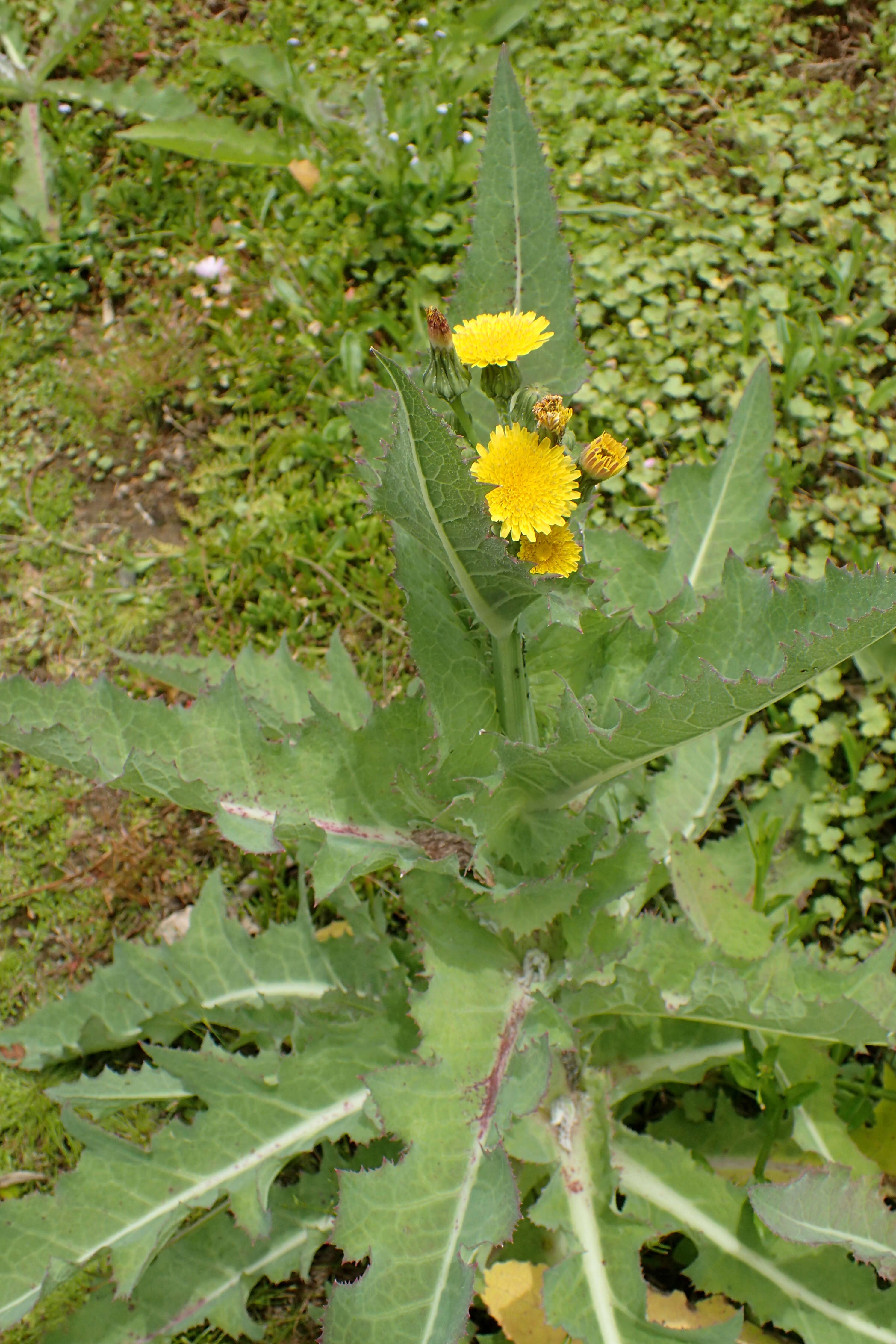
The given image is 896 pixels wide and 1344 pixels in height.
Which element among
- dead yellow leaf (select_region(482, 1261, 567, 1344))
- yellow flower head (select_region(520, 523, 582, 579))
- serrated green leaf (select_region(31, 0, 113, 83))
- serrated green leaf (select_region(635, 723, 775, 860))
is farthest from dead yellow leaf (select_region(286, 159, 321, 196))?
dead yellow leaf (select_region(482, 1261, 567, 1344))

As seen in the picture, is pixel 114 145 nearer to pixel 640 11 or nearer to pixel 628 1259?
pixel 640 11

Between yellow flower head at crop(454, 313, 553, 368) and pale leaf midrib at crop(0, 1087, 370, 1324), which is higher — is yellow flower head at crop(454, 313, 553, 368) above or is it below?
above

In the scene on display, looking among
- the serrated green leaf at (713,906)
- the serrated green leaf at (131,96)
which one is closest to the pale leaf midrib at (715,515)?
the serrated green leaf at (713,906)

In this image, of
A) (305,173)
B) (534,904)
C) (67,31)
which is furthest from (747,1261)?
(67,31)

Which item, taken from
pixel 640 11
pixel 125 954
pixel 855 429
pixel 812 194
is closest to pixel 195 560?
pixel 125 954

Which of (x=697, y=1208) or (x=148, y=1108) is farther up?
(x=697, y=1208)

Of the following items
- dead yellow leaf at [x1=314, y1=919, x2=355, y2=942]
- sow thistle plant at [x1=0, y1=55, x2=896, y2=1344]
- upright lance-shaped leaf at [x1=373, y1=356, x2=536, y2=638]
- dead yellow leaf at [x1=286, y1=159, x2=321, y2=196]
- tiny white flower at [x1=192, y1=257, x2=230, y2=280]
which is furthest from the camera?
dead yellow leaf at [x1=286, y1=159, x2=321, y2=196]

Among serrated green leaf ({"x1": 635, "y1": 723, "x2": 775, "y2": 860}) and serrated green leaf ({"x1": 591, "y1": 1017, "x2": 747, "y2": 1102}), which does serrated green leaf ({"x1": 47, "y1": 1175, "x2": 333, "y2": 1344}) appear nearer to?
serrated green leaf ({"x1": 591, "y1": 1017, "x2": 747, "y2": 1102})
